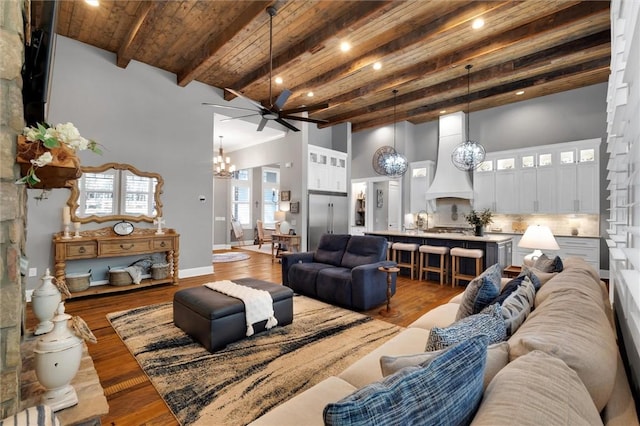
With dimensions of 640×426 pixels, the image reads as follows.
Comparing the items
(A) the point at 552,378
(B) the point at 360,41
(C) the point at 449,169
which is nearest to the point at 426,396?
(A) the point at 552,378

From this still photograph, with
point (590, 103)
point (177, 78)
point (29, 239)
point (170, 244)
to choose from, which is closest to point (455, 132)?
point (590, 103)

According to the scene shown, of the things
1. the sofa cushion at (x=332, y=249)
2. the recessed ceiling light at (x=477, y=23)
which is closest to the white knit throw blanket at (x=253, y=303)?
the sofa cushion at (x=332, y=249)

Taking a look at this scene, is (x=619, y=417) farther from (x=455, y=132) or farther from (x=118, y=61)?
(x=455, y=132)

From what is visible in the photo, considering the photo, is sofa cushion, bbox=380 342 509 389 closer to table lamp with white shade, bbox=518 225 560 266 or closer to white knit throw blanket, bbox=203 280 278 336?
white knit throw blanket, bbox=203 280 278 336

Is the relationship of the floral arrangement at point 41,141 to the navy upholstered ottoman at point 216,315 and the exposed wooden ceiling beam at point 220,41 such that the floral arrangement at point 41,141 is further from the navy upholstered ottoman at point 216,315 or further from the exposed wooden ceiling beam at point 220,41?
the exposed wooden ceiling beam at point 220,41

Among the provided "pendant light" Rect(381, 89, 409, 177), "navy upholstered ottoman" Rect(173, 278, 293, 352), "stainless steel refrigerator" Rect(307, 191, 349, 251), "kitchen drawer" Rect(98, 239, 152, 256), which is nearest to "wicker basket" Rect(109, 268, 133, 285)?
"kitchen drawer" Rect(98, 239, 152, 256)

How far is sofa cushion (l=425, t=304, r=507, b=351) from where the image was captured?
3.58ft

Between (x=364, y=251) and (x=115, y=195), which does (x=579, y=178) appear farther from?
(x=115, y=195)

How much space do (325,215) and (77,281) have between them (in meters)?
5.34

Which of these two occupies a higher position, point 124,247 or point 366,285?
point 124,247

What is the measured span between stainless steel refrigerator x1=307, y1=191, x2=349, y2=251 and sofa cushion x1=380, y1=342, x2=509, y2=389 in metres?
6.65

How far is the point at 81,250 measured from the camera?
4.28 metres

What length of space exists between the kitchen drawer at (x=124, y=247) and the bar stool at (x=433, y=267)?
4767 mm

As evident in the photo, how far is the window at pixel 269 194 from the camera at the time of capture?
11.7 metres
